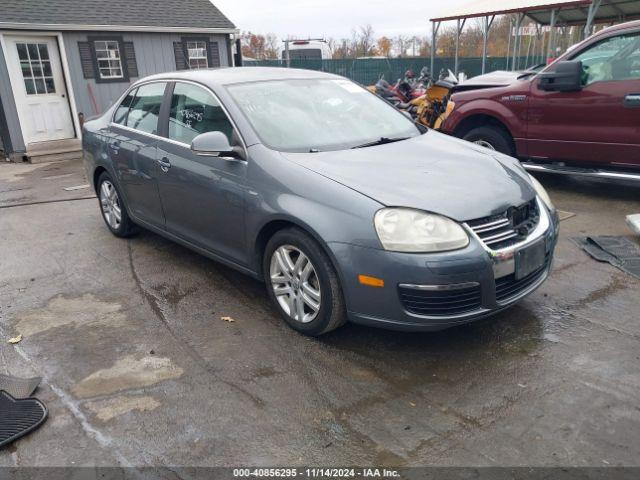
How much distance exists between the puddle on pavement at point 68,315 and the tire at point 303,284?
1196mm

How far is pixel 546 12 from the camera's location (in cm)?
1748

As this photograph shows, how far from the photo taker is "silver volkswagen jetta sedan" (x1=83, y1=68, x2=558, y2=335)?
288 cm

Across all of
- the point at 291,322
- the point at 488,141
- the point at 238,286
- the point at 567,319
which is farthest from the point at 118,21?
the point at 567,319

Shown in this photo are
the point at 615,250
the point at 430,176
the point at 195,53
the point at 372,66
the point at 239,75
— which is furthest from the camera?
the point at 372,66

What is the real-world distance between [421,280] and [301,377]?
2.86ft

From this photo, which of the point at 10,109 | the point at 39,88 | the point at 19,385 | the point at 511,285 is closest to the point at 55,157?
the point at 10,109

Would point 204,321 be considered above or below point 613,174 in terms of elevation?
below

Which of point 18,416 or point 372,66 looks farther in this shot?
point 372,66

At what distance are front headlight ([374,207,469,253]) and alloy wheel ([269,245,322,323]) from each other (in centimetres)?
55

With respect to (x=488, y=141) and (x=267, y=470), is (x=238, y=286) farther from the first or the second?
(x=488, y=141)

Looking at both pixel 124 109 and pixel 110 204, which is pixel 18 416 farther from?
pixel 124 109

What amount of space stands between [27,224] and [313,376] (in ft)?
16.0

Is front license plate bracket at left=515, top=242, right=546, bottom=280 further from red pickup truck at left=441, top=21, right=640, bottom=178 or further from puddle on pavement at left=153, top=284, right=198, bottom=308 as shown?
red pickup truck at left=441, top=21, right=640, bottom=178

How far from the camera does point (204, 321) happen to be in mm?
3721
